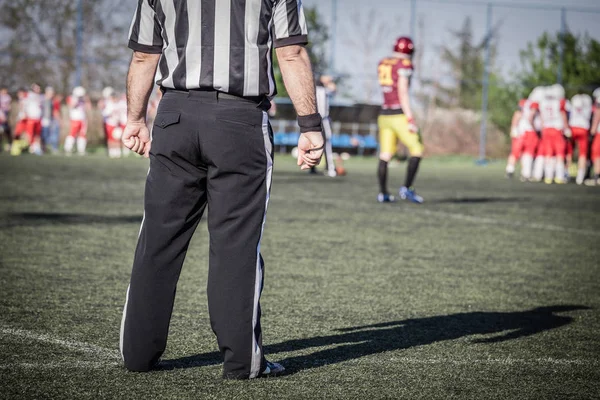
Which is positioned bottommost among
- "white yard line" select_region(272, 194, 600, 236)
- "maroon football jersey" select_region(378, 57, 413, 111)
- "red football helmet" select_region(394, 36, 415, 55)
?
"white yard line" select_region(272, 194, 600, 236)

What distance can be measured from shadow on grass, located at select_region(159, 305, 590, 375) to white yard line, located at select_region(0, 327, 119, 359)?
320 millimetres

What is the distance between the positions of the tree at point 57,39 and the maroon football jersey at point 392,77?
75.1 feet

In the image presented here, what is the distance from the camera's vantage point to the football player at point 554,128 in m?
A: 21.3

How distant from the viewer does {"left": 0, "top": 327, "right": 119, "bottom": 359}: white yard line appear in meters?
4.30

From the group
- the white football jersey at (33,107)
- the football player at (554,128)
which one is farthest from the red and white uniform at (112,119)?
the football player at (554,128)

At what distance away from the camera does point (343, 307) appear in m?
5.69

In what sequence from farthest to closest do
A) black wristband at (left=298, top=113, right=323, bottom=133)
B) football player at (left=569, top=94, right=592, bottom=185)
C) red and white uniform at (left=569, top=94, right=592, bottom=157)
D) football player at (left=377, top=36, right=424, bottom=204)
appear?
red and white uniform at (left=569, top=94, right=592, bottom=157) < football player at (left=569, top=94, right=592, bottom=185) < football player at (left=377, top=36, right=424, bottom=204) < black wristband at (left=298, top=113, right=323, bottom=133)

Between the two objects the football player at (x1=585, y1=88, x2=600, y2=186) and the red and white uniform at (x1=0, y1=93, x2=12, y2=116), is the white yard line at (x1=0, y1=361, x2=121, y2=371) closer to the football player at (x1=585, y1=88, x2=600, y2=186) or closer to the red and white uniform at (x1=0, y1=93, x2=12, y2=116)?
the football player at (x1=585, y1=88, x2=600, y2=186)

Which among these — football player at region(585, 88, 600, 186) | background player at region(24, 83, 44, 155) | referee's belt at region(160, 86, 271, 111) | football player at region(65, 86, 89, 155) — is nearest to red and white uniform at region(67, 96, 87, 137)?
football player at region(65, 86, 89, 155)

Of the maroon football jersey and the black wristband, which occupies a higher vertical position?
the maroon football jersey

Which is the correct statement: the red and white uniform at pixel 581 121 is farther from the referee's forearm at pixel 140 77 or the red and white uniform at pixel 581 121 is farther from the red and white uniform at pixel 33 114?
the referee's forearm at pixel 140 77

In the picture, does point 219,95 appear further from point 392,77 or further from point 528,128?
point 528,128

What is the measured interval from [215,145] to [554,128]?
61.7 ft

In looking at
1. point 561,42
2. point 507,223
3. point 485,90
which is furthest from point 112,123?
point 507,223
